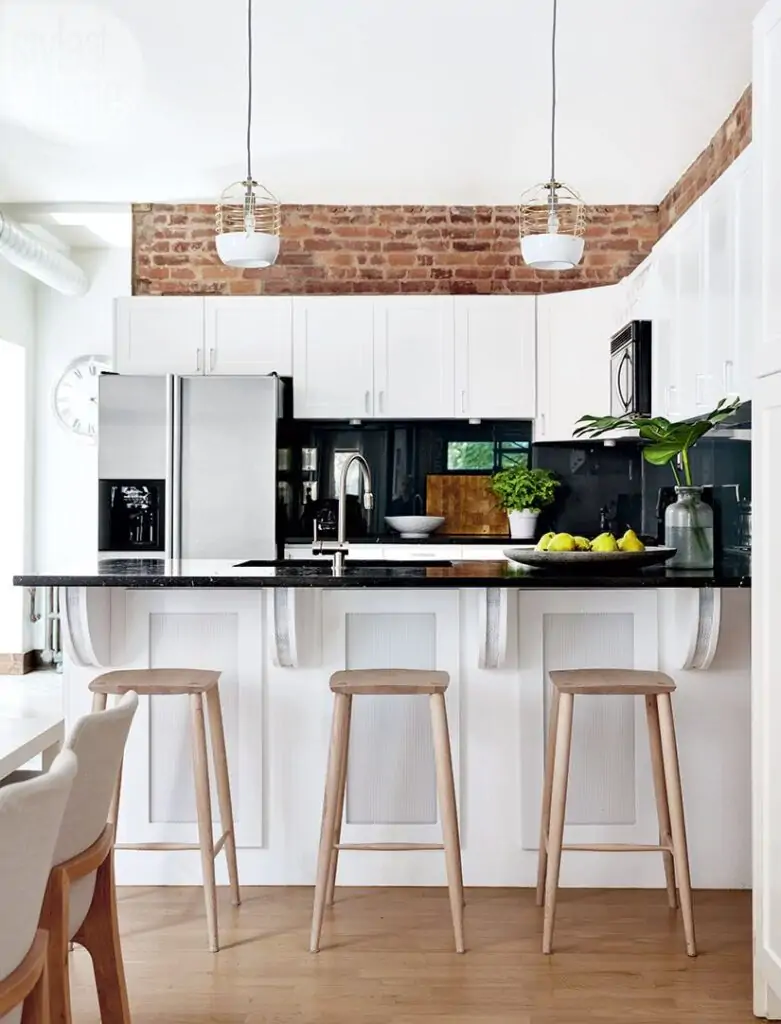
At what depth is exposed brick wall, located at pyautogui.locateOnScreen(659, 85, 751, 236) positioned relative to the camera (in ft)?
14.3

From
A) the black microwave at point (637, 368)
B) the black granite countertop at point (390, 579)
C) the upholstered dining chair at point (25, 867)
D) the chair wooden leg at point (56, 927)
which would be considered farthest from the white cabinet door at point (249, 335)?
the upholstered dining chair at point (25, 867)

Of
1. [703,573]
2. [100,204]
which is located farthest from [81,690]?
[100,204]

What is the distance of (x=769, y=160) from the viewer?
2.41m

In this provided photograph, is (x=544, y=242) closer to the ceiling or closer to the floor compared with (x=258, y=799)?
closer to the ceiling

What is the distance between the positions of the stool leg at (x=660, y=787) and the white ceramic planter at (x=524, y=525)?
8.95 ft

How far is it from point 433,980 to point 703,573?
1.38 metres

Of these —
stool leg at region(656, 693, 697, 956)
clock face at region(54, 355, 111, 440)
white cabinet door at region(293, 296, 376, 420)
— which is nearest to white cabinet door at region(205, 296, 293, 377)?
white cabinet door at region(293, 296, 376, 420)

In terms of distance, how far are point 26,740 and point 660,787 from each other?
1878 millimetres

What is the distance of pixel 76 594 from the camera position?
317cm

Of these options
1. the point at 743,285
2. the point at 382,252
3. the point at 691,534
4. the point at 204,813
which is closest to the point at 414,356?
the point at 382,252

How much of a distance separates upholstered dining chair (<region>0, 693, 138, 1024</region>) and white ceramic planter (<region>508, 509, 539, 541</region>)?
13.0ft

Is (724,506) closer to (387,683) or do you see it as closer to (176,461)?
(387,683)

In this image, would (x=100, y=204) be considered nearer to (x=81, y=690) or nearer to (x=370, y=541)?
(x=370, y=541)

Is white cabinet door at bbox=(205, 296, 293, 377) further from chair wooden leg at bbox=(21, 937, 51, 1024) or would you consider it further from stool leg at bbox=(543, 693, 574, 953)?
chair wooden leg at bbox=(21, 937, 51, 1024)
